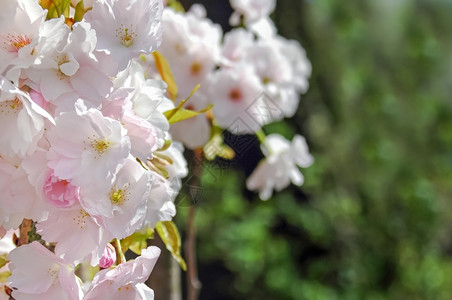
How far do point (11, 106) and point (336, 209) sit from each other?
216 cm

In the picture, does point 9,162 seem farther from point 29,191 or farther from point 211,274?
point 211,274

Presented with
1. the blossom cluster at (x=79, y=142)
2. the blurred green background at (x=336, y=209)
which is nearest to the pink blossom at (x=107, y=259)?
the blossom cluster at (x=79, y=142)

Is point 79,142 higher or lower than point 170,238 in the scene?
higher

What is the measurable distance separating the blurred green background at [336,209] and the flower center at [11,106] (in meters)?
1.07

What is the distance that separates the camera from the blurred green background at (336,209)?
221cm

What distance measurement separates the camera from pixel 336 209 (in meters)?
2.47

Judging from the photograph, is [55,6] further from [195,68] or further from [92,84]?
[195,68]

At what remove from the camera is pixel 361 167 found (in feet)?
9.78

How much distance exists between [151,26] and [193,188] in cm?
17

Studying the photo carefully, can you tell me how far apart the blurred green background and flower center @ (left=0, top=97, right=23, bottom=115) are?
1.07 meters

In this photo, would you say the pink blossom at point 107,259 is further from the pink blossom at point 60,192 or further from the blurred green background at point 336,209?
the blurred green background at point 336,209

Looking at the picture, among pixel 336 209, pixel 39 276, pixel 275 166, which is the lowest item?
pixel 336 209

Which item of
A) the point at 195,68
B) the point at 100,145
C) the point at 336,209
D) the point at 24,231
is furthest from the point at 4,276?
the point at 336,209

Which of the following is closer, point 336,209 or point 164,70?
point 164,70
